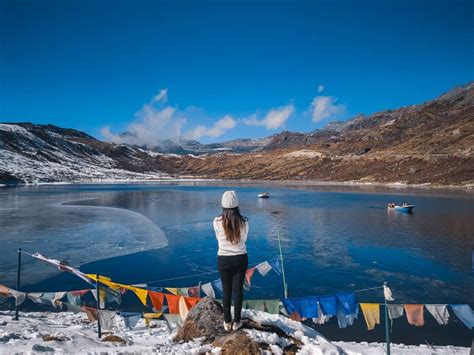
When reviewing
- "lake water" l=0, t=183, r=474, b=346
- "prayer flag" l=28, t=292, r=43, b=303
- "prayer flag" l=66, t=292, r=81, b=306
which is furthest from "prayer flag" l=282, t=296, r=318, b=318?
"prayer flag" l=28, t=292, r=43, b=303

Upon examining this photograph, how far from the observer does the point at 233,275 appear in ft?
25.4

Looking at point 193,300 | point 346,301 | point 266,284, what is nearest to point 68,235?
point 266,284

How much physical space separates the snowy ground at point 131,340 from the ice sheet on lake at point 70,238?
763 centimetres

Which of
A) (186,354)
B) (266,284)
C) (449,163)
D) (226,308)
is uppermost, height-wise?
(449,163)

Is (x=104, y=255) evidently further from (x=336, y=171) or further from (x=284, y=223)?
(x=336, y=171)

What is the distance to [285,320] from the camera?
351 inches

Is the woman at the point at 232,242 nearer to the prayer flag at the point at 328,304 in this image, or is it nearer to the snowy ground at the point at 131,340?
the snowy ground at the point at 131,340

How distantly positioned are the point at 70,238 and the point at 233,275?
25158 millimetres

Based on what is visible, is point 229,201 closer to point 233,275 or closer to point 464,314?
point 233,275

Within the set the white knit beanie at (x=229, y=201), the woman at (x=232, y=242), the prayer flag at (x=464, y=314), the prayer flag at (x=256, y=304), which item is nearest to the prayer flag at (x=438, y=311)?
the prayer flag at (x=464, y=314)

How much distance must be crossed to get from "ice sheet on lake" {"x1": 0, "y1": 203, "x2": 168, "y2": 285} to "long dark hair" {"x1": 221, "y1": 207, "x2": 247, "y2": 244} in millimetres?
14362

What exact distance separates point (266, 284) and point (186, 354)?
36.2 ft

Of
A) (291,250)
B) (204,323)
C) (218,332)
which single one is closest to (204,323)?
(204,323)

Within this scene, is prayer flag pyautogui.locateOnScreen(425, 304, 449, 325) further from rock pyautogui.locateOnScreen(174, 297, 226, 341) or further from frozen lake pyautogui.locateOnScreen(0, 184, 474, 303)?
rock pyautogui.locateOnScreen(174, 297, 226, 341)
